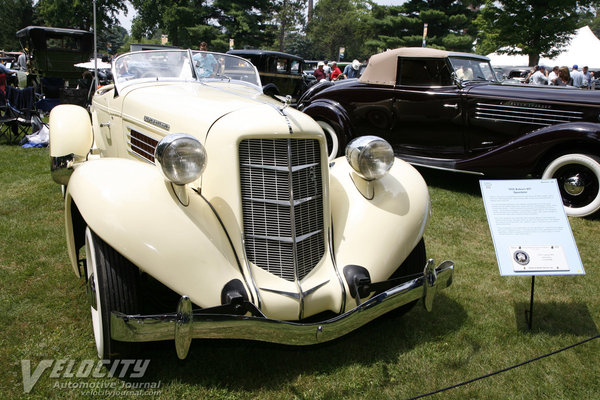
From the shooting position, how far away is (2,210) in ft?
15.9

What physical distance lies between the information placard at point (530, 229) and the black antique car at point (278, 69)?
11.6 metres

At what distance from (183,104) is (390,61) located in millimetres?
4473

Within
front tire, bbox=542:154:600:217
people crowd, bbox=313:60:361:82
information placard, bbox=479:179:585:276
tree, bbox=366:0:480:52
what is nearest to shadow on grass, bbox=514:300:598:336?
information placard, bbox=479:179:585:276

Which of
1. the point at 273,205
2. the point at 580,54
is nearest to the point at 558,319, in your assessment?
the point at 273,205

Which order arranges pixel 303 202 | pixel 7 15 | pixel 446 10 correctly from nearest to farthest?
pixel 303 202, pixel 446 10, pixel 7 15

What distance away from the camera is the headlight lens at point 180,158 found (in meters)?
2.19

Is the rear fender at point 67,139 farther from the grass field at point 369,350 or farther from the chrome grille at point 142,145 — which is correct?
the chrome grille at point 142,145

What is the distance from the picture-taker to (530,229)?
9.45ft

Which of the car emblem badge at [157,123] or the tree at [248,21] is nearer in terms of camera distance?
the car emblem badge at [157,123]

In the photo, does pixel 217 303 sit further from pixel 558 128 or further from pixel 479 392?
pixel 558 128

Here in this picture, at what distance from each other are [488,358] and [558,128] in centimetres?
369

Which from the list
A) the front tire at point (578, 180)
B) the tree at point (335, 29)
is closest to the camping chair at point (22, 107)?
the front tire at point (578, 180)

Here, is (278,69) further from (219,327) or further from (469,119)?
(219,327)

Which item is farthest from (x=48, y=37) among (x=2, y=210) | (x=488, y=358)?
(x=488, y=358)
